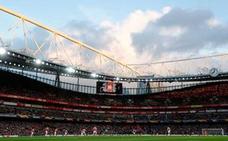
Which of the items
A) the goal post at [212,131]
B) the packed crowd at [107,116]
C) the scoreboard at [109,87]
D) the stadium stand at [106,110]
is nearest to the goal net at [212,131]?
the goal post at [212,131]

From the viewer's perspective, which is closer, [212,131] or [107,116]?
[212,131]

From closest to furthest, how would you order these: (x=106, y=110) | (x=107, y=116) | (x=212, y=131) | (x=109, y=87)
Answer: (x=212, y=131) < (x=107, y=116) < (x=106, y=110) < (x=109, y=87)

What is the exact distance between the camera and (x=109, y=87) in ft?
342

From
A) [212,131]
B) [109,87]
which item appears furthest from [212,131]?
[109,87]

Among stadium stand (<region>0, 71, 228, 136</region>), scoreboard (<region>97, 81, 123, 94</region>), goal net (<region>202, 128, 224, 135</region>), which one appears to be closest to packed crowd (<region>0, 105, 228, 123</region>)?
stadium stand (<region>0, 71, 228, 136</region>)

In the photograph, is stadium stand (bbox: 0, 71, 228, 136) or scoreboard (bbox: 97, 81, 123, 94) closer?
stadium stand (bbox: 0, 71, 228, 136)

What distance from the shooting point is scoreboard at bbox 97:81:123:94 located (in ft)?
339

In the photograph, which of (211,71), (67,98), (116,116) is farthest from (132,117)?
(211,71)

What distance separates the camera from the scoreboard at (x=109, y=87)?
339ft

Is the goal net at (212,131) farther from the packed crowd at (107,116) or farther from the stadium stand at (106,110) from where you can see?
the packed crowd at (107,116)

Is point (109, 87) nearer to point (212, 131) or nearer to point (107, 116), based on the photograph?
point (107, 116)

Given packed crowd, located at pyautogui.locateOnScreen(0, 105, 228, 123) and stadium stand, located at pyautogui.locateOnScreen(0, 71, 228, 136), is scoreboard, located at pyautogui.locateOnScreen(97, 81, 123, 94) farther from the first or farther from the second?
packed crowd, located at pyautogui.locateOnScreen(0, 105, 228, 123)

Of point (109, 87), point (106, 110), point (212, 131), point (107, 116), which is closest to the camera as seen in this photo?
point (212, 131)

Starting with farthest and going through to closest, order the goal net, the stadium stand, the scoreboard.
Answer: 1. the scoreboard
2. the stadium stand
3. the goal net
